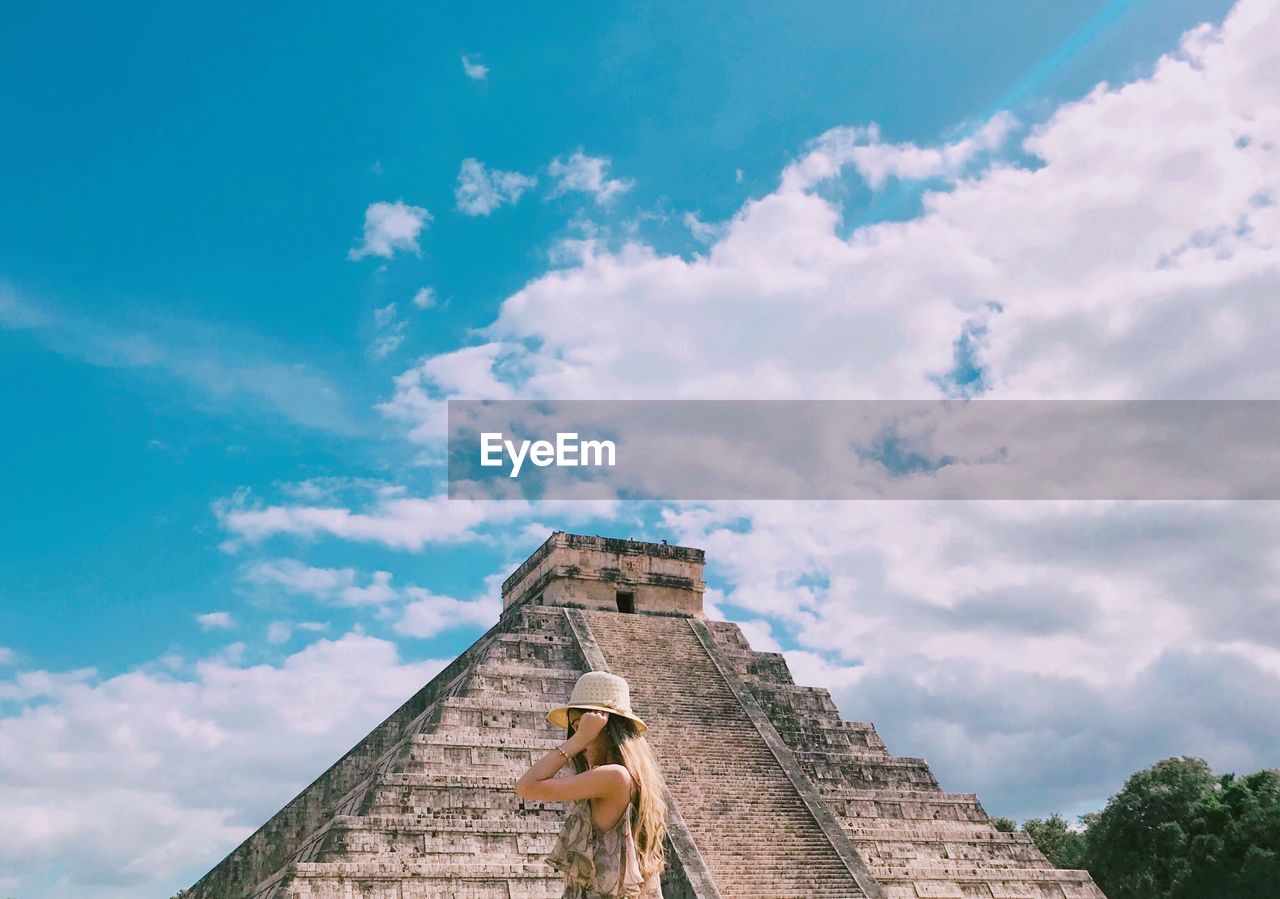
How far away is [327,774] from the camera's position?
22.5 metres

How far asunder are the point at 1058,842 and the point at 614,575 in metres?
22.3

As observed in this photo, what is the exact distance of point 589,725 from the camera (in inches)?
167

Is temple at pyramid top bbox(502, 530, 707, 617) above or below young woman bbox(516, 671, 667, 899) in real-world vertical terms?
above

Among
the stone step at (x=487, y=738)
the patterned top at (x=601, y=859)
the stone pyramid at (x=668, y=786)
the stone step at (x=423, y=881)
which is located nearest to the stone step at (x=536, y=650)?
the stone pyramid at (x=668, y=786)

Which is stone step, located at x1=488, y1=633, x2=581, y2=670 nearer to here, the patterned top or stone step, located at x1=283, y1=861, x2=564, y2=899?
stone step, located at x1=283, y1=861, x2=564, y2=899

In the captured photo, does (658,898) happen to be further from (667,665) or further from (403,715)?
(403,715)

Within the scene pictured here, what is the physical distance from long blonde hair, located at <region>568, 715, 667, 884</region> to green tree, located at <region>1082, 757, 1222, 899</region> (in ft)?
98.8

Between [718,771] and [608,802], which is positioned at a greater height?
[718,771]

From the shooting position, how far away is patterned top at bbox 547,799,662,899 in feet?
13.9

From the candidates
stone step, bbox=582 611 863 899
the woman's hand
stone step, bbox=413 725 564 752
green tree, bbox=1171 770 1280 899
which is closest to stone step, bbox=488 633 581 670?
stone step, bbox=582 611 863 899

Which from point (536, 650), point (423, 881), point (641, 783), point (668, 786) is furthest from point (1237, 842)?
point (641, 783)

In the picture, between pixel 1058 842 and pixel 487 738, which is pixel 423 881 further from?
pixel 1058 842

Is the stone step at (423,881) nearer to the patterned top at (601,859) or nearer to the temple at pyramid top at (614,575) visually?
the temple at pyramid top at (614,575)

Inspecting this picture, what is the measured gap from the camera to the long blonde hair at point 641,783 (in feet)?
14.1
